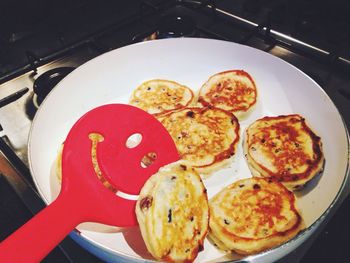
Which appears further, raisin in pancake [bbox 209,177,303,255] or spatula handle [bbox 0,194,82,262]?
raisin in pancake [bbox 209,177,303,255]

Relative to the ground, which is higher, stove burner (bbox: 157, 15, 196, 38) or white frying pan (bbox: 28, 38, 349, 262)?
stove burner (bbox: 157, 15, 196, 38)

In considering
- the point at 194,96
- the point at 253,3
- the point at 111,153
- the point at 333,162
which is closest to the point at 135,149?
the point at 111,153

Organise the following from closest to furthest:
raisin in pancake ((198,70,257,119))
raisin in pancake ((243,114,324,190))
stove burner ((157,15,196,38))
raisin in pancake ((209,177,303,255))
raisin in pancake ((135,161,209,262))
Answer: raisin in pancake ((135,161,209,262)) → raisin in pancake ((209,177,303,255)) → raisin in pancake ((243,114,324,190)) → raisin in pancake ((198,70,257,119)) → stove burner ((157,15,196,38))

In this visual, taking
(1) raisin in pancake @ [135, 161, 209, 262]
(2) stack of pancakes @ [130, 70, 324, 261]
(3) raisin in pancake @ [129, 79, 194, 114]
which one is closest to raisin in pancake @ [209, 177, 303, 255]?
(2) stack of pancakes @ [130, 70, 324, 261]

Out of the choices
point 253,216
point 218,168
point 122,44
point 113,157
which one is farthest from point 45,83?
point 253,216

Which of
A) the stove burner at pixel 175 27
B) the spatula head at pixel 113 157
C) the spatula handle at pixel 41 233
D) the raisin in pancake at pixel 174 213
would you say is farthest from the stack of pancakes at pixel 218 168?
the stove burner at pixel 175 27

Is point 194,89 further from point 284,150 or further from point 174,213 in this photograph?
point 174,213

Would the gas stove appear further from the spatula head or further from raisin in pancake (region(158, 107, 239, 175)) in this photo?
raisin in pancake (region(158, 107, 239, 175))
